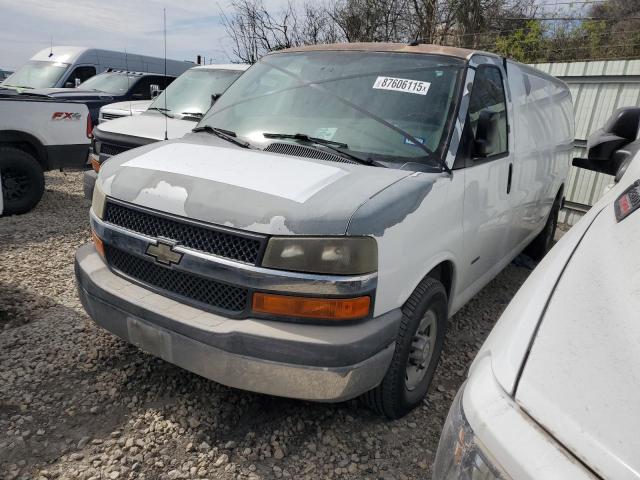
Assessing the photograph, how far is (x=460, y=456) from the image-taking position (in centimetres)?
117

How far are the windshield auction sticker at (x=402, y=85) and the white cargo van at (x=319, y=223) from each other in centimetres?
1

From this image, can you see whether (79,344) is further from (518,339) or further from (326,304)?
(518,339)

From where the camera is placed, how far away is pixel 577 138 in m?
7.79

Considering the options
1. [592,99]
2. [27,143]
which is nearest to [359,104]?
[27,143]

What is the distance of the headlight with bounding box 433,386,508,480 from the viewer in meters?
1.08

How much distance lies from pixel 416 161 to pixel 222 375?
1507 millimetres

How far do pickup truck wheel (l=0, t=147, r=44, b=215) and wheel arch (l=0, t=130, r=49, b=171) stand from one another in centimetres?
13

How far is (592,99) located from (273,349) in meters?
7.37

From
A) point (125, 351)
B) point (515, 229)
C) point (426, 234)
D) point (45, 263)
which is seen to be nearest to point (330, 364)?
point (426, 234)

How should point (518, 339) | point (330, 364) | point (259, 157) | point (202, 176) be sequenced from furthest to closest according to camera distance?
point (259, 157) < point (202, 176) < point (330, 364) < point (518, 339)

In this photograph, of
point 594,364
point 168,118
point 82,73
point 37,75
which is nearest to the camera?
point 594,364

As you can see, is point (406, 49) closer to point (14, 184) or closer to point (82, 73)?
point (14, 184)

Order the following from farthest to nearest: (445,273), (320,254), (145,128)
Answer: (145,128) < (445,273) < (320,254)

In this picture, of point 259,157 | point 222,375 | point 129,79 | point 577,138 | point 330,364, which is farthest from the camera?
point 129,79
